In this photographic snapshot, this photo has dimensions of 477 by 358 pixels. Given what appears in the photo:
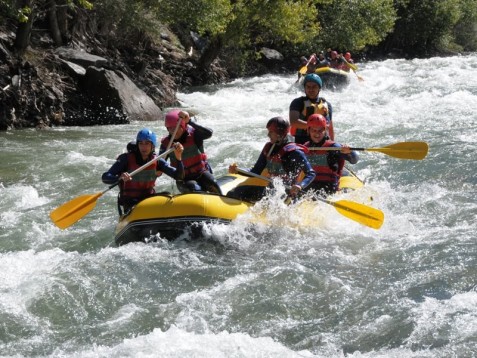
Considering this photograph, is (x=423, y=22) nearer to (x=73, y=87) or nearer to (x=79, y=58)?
(x=79, y=58)

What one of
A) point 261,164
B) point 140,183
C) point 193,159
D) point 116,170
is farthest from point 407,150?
point 116,170

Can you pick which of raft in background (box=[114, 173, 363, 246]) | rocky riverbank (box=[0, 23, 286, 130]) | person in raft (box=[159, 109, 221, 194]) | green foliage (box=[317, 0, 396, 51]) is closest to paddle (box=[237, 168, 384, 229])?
raft in background (box=[114, 173, 363, 246])

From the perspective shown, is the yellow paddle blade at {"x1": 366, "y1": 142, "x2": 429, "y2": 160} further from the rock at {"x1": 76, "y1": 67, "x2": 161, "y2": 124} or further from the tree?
the tree

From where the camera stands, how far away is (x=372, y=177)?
30.0ft

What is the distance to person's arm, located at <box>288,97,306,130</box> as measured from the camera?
7645 mm

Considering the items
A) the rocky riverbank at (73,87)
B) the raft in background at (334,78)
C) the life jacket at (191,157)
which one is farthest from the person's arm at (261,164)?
the raft in background at (334,78)

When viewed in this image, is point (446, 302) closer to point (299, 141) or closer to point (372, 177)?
point (299, 141)

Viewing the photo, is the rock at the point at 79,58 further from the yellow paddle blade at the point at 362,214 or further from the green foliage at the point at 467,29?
the green foliage at the point at 467,29

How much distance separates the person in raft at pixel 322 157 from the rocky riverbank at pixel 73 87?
6849mm

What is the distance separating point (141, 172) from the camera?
6.39 m

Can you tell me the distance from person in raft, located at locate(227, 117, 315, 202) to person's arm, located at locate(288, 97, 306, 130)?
1037 millimetres

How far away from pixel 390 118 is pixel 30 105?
692 centimetres

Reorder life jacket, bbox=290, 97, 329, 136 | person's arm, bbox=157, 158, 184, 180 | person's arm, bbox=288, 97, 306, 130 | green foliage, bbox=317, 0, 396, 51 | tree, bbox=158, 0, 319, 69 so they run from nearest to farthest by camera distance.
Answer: person's arm, bbox=157, 158, 184, 180 < person's arm, bbox=288, 97, 306, 130 < life jacket, bbox=290, 97, 329, 136 < tree, bbox=158, 0, 319, 69 < green foliage, bbox=317, 0, 396, 51

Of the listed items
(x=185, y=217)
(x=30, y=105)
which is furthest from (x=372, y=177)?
(x=30, y=105)
